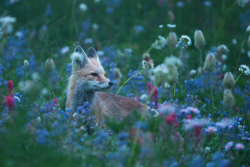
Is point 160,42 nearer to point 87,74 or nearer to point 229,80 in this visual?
point 87,74

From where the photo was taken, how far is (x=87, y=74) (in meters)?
4.59

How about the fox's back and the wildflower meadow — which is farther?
the fox's back

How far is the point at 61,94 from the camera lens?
205 inches

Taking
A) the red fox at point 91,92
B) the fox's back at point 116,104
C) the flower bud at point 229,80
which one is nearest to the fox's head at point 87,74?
the red fox at point 91,92

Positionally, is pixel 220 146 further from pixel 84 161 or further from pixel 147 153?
pixel 84 161

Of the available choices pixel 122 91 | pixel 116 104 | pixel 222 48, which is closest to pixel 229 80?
pixel 116 104

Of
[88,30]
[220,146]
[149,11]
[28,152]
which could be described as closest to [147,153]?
[28,152]

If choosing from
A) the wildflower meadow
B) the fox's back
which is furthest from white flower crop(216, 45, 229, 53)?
the fox's back

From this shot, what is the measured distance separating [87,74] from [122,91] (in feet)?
5.34

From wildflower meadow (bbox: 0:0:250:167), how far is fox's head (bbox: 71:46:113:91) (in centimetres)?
2

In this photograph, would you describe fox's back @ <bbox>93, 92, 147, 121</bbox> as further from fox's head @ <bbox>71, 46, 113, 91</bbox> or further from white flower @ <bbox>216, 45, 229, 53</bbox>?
white flower @ <bbox>216, 45, 229, 53</bbox>

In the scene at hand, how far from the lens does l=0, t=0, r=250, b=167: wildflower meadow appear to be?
2.60 meters

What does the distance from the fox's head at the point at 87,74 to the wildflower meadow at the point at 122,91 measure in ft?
0.06

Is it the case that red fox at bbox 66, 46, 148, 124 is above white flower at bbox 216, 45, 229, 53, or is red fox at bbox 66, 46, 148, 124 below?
below
